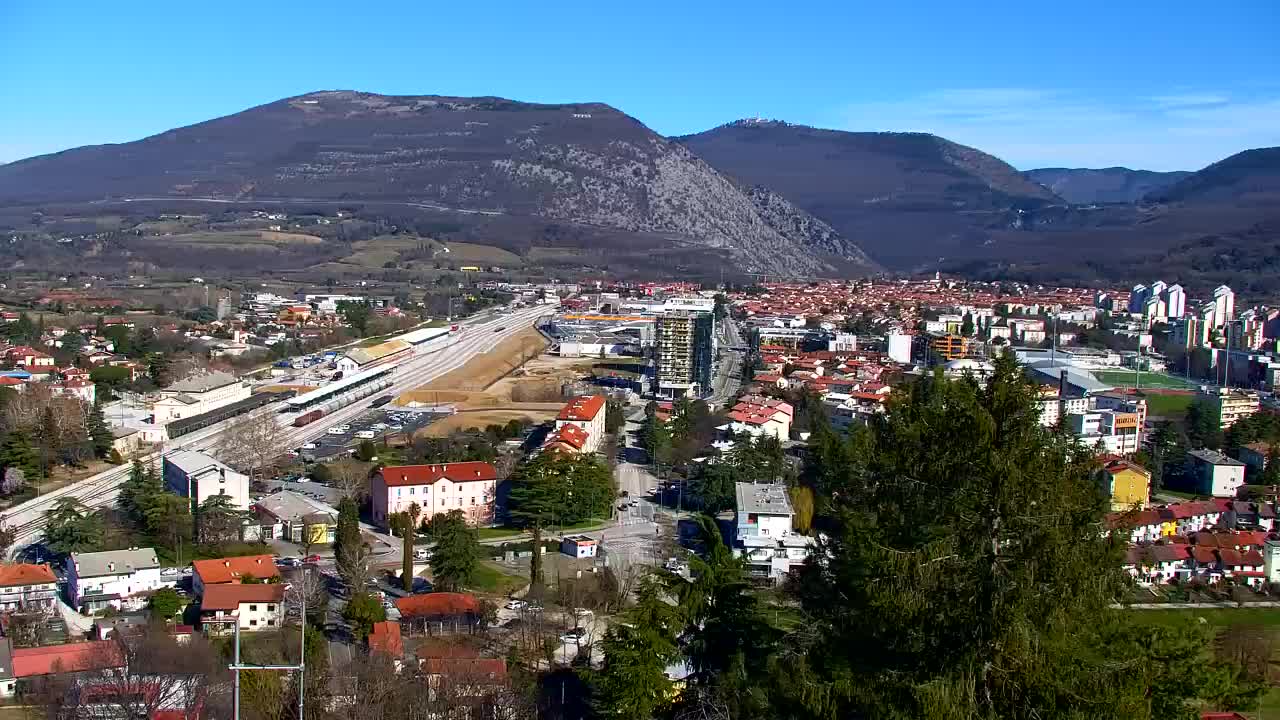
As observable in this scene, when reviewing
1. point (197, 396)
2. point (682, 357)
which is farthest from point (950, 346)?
point (197, 396)

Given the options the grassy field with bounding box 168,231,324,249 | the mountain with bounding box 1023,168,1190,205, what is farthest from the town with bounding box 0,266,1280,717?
the mountain with bounding box 1023,168,1190,205

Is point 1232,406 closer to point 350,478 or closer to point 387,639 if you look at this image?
point 350,478

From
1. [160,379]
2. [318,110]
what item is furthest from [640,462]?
[318,110]

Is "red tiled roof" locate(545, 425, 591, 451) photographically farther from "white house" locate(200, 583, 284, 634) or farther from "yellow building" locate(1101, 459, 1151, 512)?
"yellow building" locate(1101, 459, 1151, 512)

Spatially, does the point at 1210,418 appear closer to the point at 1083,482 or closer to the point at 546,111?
the point at 1083,482

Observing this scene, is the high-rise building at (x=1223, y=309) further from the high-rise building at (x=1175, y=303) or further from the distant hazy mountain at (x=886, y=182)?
the distant hazy mountain at (x=886, y=182)

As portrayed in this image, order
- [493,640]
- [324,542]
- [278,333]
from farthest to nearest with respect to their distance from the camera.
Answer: [278,333] → [324,542] → [493,640]

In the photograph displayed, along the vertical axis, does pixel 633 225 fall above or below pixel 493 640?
above
